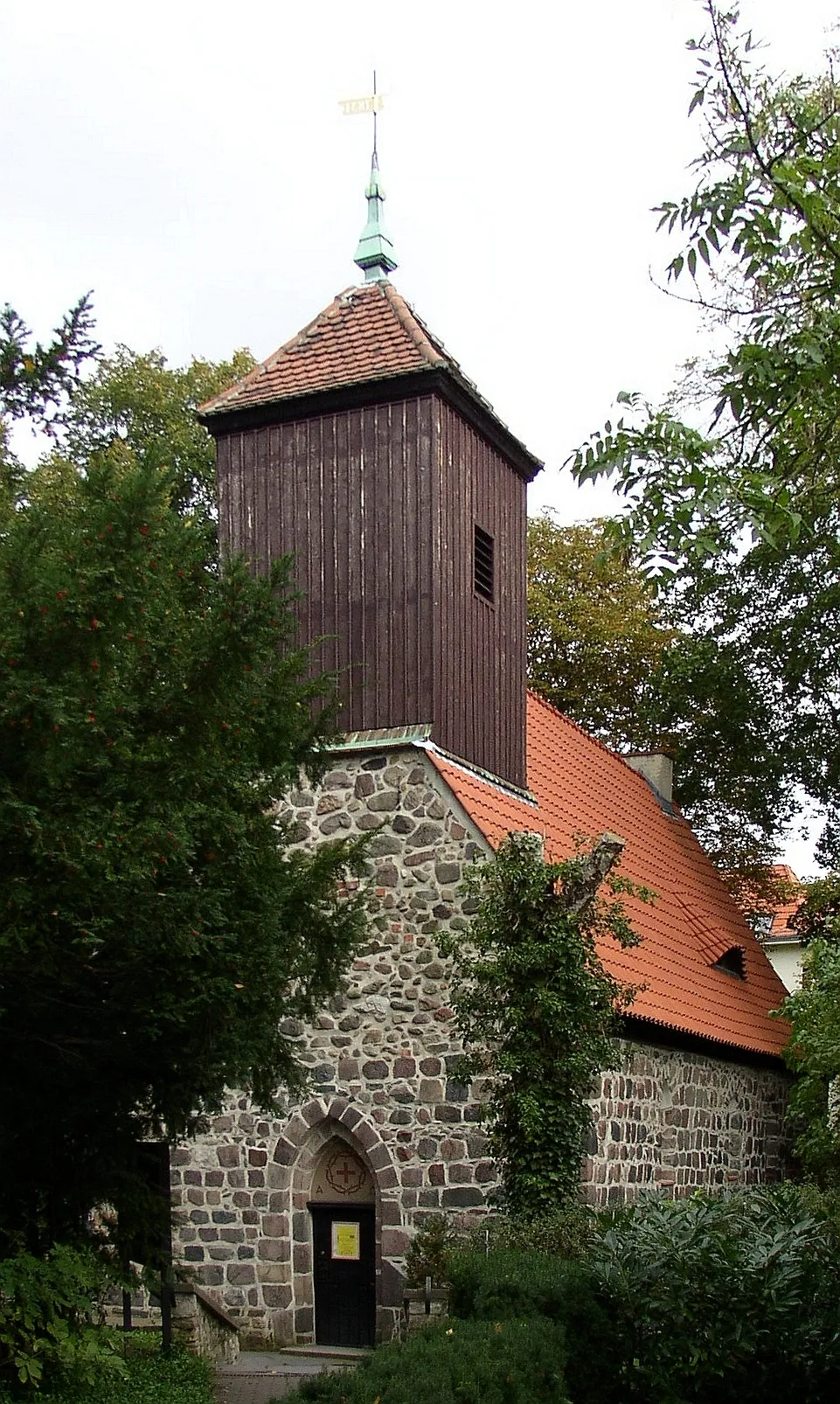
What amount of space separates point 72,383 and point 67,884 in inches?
110

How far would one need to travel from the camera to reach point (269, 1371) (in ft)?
40.6

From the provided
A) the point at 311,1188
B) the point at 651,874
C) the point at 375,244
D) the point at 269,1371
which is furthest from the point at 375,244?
the point at 269,1371

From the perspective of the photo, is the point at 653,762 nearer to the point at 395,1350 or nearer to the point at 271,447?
the point at 271,447

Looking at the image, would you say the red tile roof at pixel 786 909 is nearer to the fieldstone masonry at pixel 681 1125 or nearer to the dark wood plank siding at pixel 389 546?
the fieldstone masonry at pixel 681 1125

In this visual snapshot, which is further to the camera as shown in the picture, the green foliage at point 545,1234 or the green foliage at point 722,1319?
the green foliage at point 545,1234

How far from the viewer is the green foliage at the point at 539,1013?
11.4m

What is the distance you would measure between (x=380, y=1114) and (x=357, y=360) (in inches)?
270

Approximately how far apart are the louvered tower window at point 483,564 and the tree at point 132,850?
18.1 ft

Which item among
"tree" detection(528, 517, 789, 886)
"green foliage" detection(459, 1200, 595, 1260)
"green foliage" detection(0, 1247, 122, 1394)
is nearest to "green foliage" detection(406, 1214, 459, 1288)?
"green foliage" detection(459, 1200, 595, 1260)

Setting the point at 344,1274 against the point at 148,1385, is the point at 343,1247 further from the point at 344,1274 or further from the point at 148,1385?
the point at 148,1385

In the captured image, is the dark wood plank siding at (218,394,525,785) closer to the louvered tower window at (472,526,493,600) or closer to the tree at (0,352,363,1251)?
the louvered tower window at (472,526,493,600)

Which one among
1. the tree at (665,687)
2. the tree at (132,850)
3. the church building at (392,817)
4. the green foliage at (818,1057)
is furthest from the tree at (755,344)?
the tree at (665,687)

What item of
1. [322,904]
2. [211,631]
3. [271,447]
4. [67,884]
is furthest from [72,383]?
[271,447]

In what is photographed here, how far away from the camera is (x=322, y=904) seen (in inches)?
391
